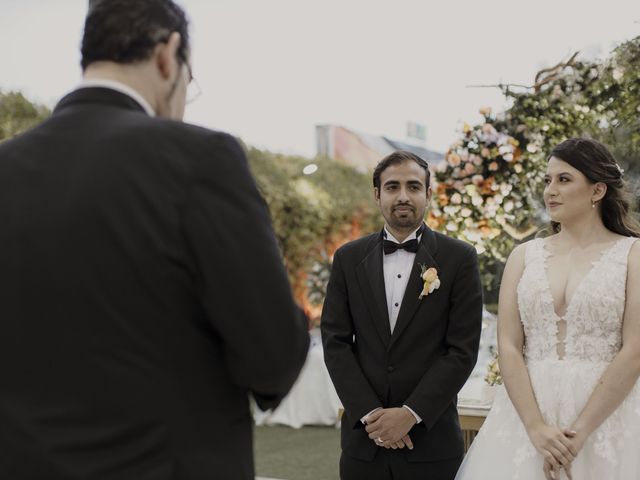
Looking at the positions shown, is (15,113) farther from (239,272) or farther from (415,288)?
(239,272)

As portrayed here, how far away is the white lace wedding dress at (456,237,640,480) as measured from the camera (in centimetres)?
268

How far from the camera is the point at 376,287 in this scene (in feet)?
10.2

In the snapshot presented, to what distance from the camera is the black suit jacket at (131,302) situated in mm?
1200

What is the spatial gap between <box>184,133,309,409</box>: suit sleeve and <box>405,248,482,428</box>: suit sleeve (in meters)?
1.71

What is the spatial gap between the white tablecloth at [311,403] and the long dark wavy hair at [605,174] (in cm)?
539

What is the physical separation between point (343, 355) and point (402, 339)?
10.1 inches

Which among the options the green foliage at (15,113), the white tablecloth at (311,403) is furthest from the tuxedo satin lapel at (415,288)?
the green foliage at (15,113)

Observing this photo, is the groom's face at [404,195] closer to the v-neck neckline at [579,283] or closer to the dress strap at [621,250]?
→ the v-neck neckline at [579,283]

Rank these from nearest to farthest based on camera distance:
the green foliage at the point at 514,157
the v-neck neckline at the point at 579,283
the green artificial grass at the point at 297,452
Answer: the v-neck neckline at the point at 579,283
the green foliage at the point at 514,157
the green artificial grass at the point at 297,452

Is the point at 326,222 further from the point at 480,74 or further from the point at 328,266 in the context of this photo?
the point at 480,74

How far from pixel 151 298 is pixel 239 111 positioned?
30.7 feet

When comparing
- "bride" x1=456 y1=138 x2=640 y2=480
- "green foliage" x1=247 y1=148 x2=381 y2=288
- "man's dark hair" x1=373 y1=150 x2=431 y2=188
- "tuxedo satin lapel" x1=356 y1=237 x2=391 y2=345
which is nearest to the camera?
"bride" x1=456 y1=138 x2=640 y2=480

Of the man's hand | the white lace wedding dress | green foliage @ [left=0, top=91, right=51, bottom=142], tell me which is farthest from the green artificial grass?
green foliage @ [left=0, top=91, right=51, bottom=142]

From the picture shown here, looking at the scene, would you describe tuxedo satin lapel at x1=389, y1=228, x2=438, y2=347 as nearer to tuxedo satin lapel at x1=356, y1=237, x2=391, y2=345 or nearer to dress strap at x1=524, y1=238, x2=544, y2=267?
tuxedo satin lapel at x1=356, y1=237, x2=391, y2=345
